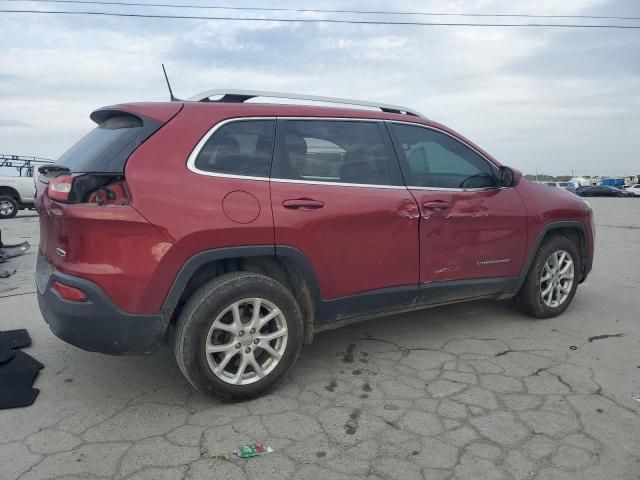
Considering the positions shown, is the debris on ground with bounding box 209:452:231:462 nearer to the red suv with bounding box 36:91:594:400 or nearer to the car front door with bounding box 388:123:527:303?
the red suv with bounding box 36:91:594:400

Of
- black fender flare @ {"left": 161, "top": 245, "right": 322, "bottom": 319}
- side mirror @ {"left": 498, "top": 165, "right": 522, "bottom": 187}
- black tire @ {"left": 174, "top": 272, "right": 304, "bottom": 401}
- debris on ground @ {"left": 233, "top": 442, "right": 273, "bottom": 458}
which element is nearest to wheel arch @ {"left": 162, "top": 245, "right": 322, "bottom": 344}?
black fender flare @ {"left": 161, "top": 245, "right": 322, "bottom": 319}

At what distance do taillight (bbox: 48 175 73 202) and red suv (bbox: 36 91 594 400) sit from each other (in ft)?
0.03

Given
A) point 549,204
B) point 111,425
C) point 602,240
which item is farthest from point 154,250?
point 602,240

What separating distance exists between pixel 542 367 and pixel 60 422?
3024 mm

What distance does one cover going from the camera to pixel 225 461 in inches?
96.9

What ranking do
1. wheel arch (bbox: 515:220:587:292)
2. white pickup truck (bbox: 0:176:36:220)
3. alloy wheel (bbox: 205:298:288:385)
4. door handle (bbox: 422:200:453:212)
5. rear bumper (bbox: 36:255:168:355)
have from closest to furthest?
1. rear bumper (bbox: 36:255:168:355)
2. alloy wheel (bbox: 205:298:288:385)
3. door handle (bbox: 422:200:453:212)
4. wheel arch (bbox: 515:220:587:292)
5. white pickup truck (bbox: 0:176:36:220)

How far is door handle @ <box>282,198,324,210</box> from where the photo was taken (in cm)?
306

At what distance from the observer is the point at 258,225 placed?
2949 millimetres

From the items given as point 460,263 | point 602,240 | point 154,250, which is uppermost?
point 154,250

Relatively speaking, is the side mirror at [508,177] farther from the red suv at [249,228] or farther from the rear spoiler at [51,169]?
the rear spoiler at [51,169]

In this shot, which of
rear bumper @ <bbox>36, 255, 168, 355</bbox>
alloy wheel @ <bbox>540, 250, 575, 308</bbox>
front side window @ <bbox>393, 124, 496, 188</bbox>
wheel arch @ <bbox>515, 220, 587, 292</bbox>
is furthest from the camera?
alloy wheel @ <bbox>540, 250, 575, 308</bbox>

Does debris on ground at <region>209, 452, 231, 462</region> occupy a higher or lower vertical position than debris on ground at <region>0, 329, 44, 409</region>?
lower

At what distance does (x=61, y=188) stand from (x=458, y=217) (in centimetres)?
260

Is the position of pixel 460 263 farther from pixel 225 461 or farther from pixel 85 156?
pixel 85 156
